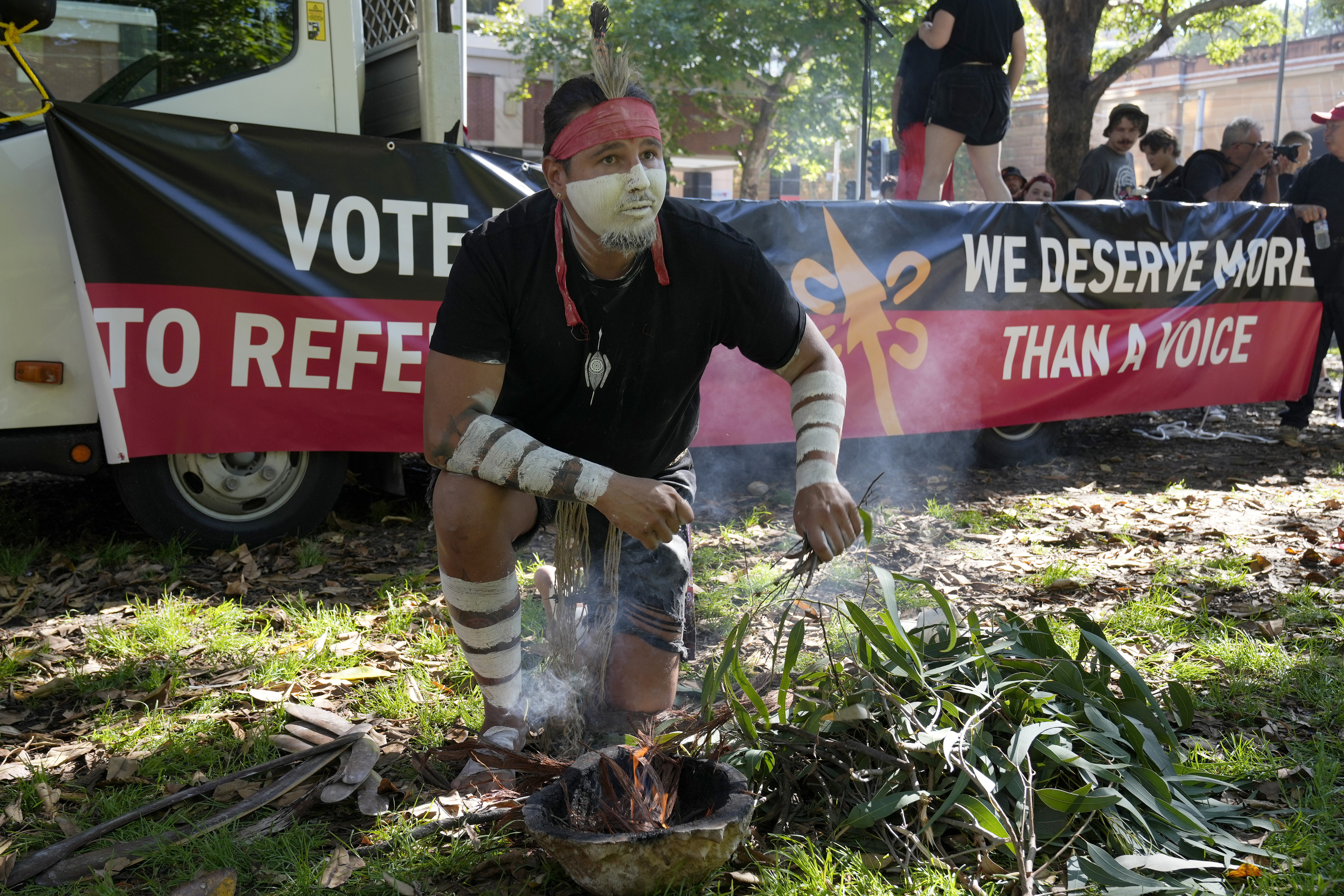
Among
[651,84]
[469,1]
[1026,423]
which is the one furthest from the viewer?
[469,1]

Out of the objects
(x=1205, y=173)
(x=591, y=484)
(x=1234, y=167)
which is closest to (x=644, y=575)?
(x=591, y=484)

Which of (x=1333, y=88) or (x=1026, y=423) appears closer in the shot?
(x=1026, y=423)

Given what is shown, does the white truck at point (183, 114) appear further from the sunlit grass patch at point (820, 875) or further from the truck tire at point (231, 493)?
the sunlit grass patch at point (820, 875)

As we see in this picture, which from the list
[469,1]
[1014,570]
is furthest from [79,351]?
[469,1]

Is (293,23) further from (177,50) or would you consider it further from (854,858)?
(854,858)

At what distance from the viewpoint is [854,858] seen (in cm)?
199

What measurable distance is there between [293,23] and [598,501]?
295cm

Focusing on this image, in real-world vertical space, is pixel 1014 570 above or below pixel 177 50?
below

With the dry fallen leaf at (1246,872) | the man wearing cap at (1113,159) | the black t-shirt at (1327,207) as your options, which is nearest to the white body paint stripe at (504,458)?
the dry fallen leaf at (1246,872)

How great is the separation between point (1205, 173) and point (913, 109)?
265 cm

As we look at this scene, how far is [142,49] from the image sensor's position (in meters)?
3.89

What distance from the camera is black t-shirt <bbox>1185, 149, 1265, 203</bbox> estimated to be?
7.14 metres

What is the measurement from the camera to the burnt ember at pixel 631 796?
6.31ft

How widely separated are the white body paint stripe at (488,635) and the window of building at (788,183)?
2976 cm
